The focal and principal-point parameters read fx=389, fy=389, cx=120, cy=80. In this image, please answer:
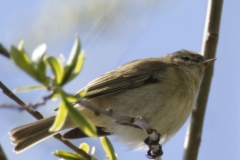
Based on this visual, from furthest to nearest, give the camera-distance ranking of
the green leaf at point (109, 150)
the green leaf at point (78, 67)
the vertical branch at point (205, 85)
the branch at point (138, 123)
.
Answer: the vertical branch at point (205, 85) → the green leaf at point (109, 150) → the branch at point (138, 123) → the green leaf at point (78, 67)

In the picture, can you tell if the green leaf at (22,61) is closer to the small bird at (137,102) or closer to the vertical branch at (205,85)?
the vertical branch at (205,85)

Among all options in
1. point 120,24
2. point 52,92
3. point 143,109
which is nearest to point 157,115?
point 143,109

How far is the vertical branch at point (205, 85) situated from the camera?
272cm

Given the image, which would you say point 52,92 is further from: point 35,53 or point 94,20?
point 94,20

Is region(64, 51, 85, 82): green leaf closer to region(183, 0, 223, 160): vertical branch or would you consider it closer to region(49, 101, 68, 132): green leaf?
region(49, 101, 68, 132): green leaf

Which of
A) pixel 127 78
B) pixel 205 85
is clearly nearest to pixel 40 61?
pixel 205 85

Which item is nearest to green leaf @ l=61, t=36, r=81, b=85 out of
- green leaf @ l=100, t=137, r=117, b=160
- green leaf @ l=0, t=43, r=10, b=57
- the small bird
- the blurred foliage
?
the blurred foliage

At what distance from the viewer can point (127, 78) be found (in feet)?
11.6

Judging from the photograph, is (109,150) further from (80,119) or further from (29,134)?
(29,134)

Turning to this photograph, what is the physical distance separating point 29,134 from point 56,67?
206 cm

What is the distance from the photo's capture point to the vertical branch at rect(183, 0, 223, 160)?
8.94 feet

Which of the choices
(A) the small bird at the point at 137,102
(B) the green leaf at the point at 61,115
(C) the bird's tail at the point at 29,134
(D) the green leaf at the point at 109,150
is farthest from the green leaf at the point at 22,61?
(A) the small bird at the point at 137,102

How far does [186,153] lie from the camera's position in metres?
2.68

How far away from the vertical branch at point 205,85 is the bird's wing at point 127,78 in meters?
0.59
